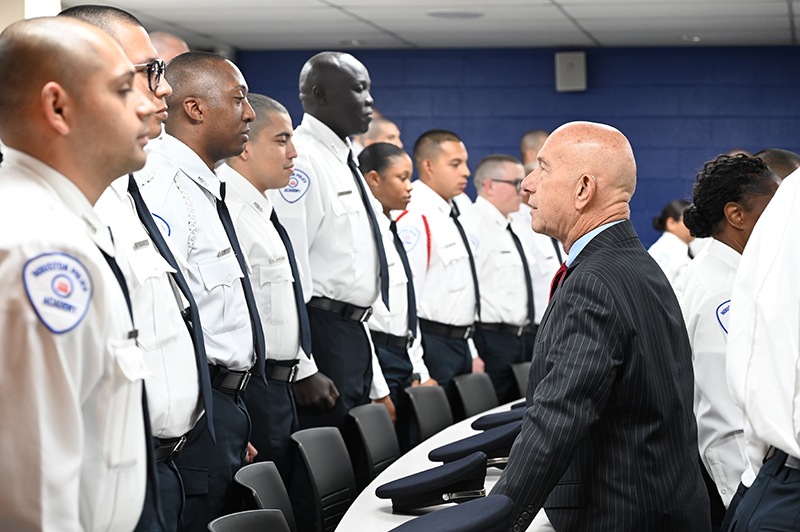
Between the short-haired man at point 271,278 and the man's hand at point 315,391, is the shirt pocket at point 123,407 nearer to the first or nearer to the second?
the short-haired man at point 271,278

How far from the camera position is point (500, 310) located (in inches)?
231

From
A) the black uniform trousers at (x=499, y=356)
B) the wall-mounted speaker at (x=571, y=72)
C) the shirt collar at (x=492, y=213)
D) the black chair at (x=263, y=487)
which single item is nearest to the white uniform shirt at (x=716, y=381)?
the black chair at (x=263, y=487)

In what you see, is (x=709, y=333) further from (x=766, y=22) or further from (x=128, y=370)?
(x=766, y=22)

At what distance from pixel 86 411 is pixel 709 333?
6.45 feet

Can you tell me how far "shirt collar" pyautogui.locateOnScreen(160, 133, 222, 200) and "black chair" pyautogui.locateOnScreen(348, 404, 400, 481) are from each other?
104cm

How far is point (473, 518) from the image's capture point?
5.42 ft

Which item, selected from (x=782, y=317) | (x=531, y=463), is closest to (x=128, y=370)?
(x=531, y=463)

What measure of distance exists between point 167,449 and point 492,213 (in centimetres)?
438

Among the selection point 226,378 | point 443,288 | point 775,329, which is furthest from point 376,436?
point 443,288

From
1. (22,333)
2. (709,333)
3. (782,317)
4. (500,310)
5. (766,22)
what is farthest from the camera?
(766,22)

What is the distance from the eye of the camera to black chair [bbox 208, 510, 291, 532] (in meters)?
1.90

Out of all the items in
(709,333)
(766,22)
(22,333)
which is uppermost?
(766,22)

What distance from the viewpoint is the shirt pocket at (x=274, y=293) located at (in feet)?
10.6

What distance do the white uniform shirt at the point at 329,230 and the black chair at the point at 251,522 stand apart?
5.46 feet
